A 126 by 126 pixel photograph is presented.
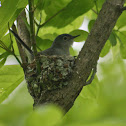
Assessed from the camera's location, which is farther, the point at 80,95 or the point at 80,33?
the point at 80,33

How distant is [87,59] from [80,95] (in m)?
0.47

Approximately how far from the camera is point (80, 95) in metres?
2.17

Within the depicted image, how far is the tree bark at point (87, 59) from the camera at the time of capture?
1771 millimetres

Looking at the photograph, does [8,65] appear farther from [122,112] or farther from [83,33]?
→ [122,112]

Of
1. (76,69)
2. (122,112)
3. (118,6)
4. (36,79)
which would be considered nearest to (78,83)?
(76,69)

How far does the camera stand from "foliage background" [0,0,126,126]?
1.18ft

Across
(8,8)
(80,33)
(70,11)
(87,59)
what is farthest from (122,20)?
(8,8)

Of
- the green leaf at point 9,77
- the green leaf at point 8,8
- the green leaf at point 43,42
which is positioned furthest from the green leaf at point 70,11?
the green leaf at point 8,8

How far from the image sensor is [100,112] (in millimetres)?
419

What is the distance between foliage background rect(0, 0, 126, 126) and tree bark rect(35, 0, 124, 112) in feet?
0.51

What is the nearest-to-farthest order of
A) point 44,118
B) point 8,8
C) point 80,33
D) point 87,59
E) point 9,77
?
point 44,118
point 8,8
point 87,59
point 9,77
point 80,33

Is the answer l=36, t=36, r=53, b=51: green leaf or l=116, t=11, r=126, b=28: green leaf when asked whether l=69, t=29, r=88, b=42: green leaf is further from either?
l=116, t=11, r=126, b=28: green leaf

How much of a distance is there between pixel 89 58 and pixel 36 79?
765 mm

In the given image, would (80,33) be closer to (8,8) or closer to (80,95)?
(80,95)
